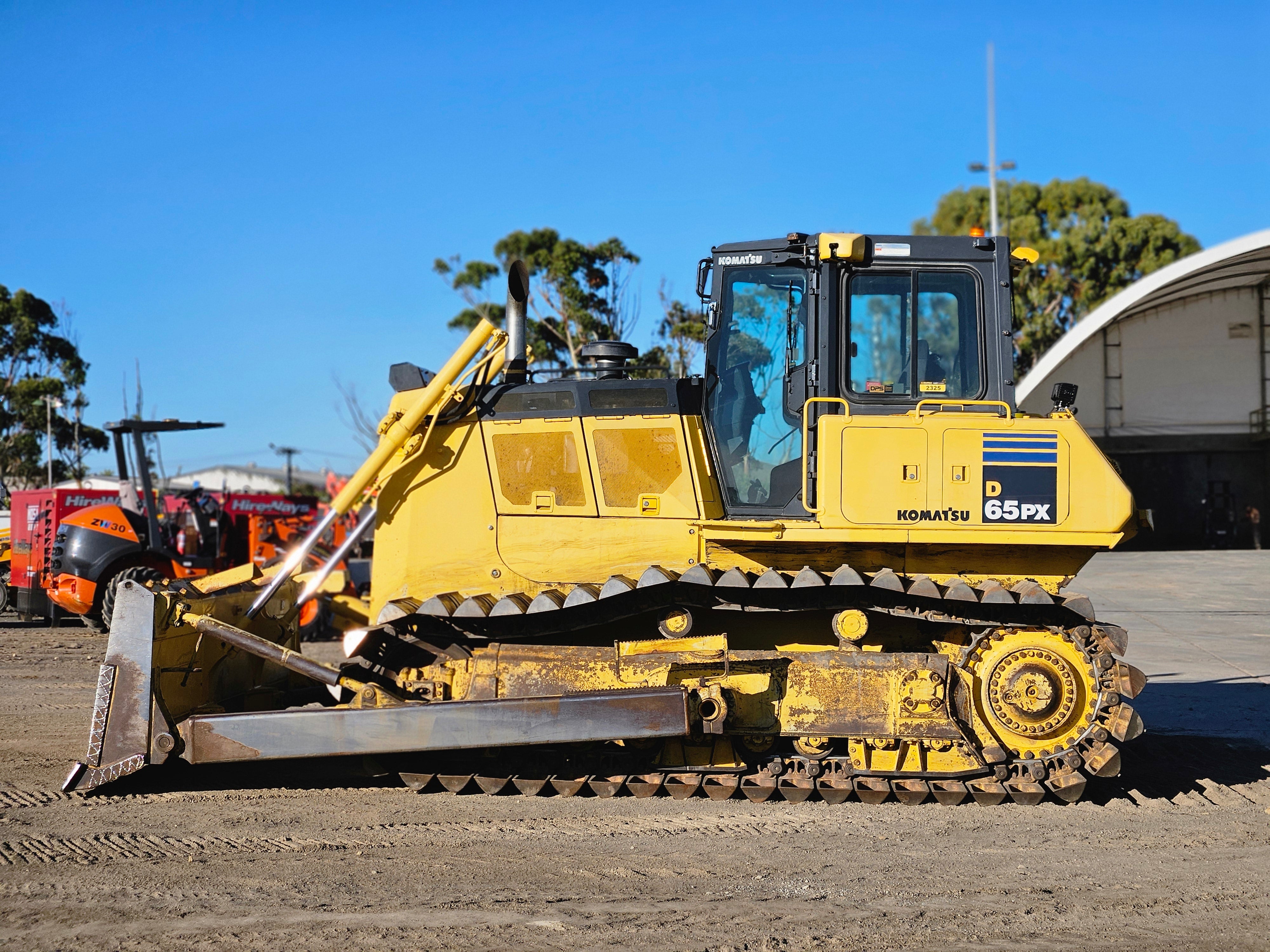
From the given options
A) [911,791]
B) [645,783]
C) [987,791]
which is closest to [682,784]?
[645,783]

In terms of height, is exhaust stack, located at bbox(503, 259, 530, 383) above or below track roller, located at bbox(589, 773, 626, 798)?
above

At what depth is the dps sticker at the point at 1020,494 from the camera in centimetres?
607

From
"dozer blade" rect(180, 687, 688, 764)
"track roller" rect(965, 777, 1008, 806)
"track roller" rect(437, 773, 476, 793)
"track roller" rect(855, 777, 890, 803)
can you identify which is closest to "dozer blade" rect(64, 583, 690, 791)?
"dozer blade" rect(180, 687, 688, 764)

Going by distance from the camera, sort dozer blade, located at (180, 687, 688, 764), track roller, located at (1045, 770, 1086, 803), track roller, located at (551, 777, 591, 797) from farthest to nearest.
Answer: track roller, located at (551, 777, 591, 797) < track roller, located at (1045, 770, 1086, 803) < dozer blade, located at (180, 687, 688, 764)

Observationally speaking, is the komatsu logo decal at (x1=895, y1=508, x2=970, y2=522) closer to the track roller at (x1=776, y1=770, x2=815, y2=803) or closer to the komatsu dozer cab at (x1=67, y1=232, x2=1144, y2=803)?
the komatsu dozer cab at (x1=67, y1=232, x2=1144, y2=803)

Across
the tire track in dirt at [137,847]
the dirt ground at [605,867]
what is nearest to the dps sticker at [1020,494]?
the dirt ground at [605,867]

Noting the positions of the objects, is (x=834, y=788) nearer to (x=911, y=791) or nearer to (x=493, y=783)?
(x=911, y=791)

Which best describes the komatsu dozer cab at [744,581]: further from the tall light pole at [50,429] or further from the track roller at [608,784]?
the tall light pole at [50,429]

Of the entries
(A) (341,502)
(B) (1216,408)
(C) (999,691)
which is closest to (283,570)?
(A) (341,502)

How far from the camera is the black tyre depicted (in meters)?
14.3

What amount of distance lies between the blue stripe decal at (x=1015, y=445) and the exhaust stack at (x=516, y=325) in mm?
2989

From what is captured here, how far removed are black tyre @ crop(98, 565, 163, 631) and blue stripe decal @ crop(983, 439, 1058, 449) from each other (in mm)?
11588

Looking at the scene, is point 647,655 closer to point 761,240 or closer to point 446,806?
point 446,806

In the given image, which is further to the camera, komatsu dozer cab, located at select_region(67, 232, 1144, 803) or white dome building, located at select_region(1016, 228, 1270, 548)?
white dome building, located at select_region(1016, 228, 1270, 548)
